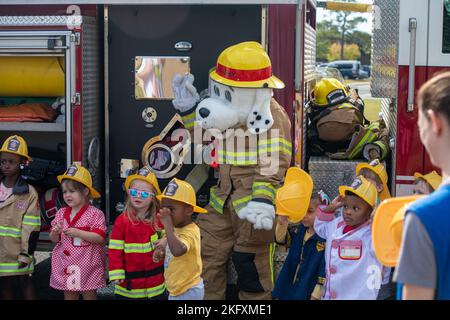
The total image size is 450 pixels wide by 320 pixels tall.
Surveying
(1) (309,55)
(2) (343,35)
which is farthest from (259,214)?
(2) (343,35)

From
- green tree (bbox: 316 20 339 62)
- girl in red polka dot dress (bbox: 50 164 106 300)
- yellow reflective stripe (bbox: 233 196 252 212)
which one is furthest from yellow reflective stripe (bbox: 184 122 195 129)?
green tree (bbox: 316 20 339 62)

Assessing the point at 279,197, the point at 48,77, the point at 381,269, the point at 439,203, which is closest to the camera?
the point at 439,203

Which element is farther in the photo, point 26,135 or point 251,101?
point 26,135

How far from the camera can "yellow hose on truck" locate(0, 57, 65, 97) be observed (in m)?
5.21

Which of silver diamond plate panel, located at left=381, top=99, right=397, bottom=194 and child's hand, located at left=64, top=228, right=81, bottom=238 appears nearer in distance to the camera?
child's hand, located at left=64, top=228, right=81, bottom=238

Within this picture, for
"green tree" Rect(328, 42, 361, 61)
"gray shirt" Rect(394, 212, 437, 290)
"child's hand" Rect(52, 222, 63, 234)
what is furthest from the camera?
"green tree" Rect(328, 42, 361, 61)

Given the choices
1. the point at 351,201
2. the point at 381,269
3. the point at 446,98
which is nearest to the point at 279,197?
the point at 351,201

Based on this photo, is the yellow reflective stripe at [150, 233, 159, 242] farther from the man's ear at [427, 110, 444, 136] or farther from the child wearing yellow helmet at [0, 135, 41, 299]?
the man's ear at [427, 110, 444, 136]

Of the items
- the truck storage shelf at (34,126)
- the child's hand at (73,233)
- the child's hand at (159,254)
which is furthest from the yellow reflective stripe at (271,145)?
the truck storage shelf at (34,126)

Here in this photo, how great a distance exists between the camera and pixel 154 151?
5000mm

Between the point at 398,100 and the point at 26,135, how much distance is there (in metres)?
2.80

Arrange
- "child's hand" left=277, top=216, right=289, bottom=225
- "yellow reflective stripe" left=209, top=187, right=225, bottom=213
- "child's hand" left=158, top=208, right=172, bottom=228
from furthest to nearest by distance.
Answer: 1. "yellow reflective stripe" left=209, top=187, right=225, bottom=213
2. "child's hand" left=277, top=216, right=289, bottom=225
3. "child's hand" left=158, top=208, right=172, bottom=228

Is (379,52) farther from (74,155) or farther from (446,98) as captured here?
(446,98)

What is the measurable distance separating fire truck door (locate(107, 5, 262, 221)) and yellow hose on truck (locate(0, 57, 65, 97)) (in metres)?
0.40
